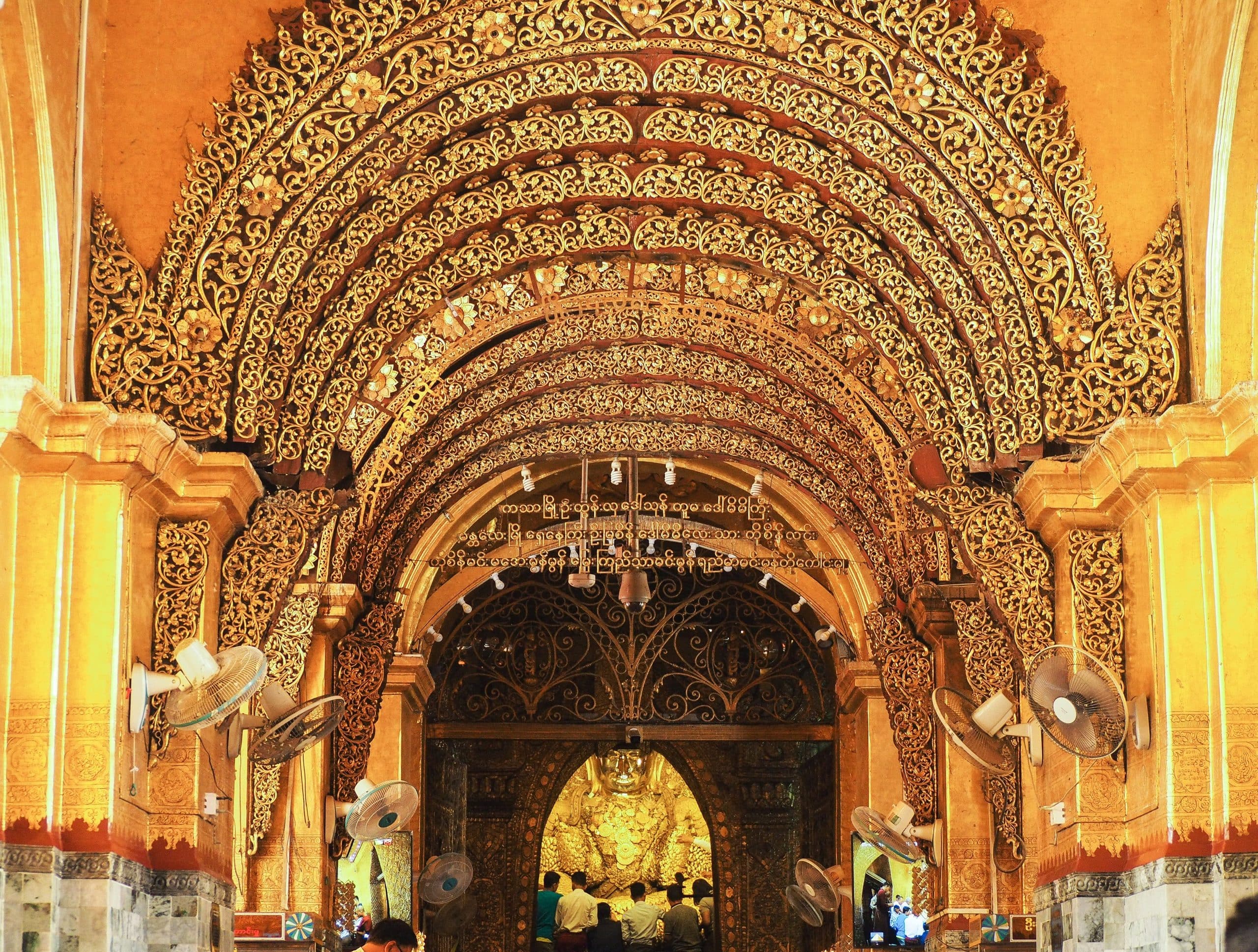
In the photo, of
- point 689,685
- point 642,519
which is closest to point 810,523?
point 642,519

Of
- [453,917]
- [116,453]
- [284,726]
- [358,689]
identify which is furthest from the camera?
[453,917]

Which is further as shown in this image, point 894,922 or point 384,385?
point 894,922

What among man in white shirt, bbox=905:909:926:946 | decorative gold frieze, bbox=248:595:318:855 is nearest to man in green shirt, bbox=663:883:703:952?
man in white shirt, bbox=905:909:926:946

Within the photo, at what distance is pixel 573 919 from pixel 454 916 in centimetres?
290

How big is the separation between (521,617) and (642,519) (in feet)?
10.6

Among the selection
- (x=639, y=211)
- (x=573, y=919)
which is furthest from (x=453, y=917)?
(x=639, y=211)

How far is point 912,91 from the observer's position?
9367 mm

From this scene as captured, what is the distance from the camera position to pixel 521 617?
20.4 m

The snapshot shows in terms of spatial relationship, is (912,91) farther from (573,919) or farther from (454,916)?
(573,919)

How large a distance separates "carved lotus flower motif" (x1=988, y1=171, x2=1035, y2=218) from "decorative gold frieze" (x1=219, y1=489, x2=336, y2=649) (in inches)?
140

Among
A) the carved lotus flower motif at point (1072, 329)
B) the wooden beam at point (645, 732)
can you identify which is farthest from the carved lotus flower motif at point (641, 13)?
the wooden beam at point (645, 732)

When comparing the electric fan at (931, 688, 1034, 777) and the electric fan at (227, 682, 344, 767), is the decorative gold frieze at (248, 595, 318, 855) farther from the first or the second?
the electric fan at (931, 688, 1034, 777)

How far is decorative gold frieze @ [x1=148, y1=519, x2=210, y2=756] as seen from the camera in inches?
352

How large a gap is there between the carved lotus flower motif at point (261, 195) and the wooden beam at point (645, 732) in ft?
37.1
